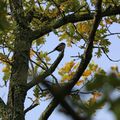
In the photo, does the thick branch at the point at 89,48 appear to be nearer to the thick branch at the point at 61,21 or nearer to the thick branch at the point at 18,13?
the thick branch at the point at 61,21

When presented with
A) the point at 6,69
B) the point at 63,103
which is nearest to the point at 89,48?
the point at 6,69

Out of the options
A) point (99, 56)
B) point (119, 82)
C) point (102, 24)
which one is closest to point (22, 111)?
point (99, 56)

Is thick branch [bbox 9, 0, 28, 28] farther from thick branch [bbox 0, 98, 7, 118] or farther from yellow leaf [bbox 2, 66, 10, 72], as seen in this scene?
thick branch [bbox 0, 98, 7, 118]

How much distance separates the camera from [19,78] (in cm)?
529

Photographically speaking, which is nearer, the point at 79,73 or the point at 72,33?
the point at 79,73

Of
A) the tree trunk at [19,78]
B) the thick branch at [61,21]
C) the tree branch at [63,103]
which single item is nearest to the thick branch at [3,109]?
the tree trunk at [19,78]

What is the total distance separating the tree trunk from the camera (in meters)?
4.96

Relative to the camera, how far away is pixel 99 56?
6305mm

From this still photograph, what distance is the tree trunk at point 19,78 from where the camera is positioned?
4.96 meters

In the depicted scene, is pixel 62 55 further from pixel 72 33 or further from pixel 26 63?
pixel 72 33

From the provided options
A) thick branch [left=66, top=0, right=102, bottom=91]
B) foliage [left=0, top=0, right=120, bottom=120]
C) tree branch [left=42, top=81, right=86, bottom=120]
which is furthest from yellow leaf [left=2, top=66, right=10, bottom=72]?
tree branch [left=42, top=81, right=86, bottom=120]

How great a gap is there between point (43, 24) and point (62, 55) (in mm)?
1536

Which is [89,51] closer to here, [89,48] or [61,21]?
[89,48]

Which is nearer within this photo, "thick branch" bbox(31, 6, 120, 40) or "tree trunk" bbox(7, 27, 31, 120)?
"tree trunk" bbox(7, 27, 31, 120)
